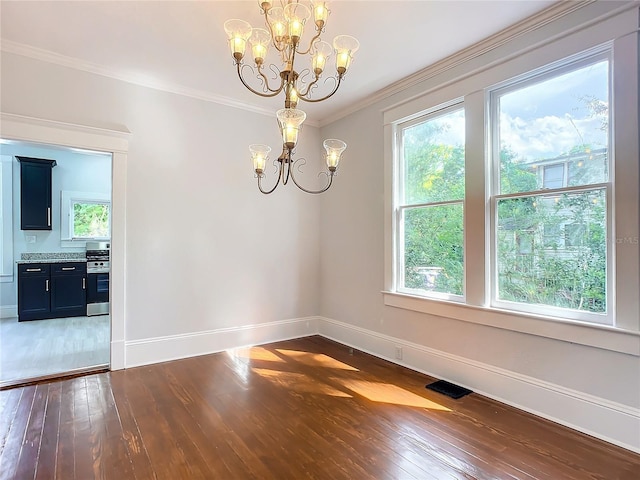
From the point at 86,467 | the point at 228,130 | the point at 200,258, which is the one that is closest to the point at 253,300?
the point at 200,258

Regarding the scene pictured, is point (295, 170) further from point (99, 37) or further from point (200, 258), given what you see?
point (99, 37)

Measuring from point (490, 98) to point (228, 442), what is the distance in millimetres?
3329

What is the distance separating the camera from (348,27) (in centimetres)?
272

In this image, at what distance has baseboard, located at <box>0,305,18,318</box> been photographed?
5.66m

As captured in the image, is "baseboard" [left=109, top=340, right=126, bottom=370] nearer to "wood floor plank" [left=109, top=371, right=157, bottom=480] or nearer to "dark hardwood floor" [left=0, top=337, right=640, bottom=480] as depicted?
"dark hardwood floor" [left=0, top=337, right=640, bottom=480]

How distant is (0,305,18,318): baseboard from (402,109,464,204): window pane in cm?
654

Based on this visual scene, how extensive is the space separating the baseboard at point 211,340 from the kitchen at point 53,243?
A: 1578 millimetres

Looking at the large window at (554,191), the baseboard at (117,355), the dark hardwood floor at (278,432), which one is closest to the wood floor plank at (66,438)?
the dark hardwood floor at (278,432)

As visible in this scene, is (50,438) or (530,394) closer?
(50,438)

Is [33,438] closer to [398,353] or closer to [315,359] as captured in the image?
[315,359]

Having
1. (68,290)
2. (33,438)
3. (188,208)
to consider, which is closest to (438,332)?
(188,208)

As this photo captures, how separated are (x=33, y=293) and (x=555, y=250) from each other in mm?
7099

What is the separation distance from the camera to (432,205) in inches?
136

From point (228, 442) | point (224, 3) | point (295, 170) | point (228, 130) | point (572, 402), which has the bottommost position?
point (228, 442)
